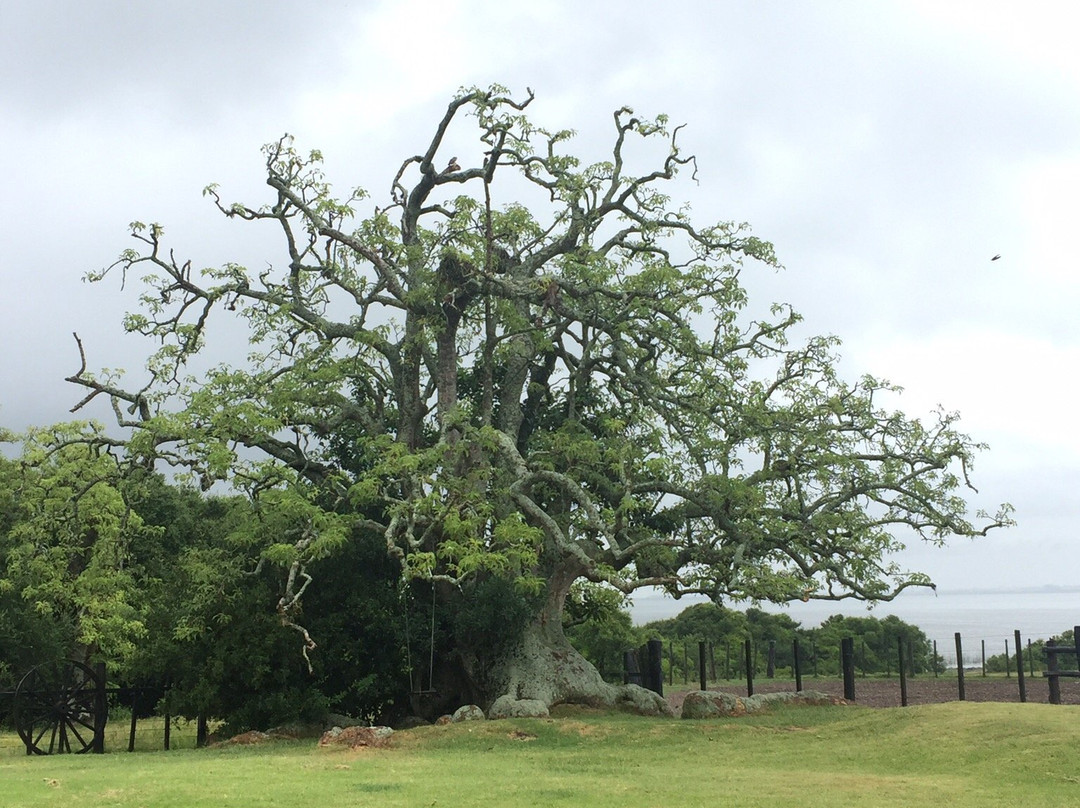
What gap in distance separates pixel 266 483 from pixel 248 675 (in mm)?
3626

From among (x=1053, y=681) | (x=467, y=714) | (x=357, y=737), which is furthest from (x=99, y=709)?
(x=1053, y=681)

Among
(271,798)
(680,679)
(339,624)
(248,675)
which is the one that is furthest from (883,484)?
(680,679)

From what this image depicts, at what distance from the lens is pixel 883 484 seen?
2172cm

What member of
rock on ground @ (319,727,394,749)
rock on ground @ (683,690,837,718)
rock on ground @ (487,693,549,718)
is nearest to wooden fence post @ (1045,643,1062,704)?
rock on ground @ (683,690,837,718)

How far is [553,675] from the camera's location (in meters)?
21.6

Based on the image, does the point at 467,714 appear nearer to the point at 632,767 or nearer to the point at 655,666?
the point at 632,767

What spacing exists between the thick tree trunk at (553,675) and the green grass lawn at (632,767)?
1.71m

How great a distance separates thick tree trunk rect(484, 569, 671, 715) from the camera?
838 inches

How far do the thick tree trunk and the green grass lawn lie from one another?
5.60ft

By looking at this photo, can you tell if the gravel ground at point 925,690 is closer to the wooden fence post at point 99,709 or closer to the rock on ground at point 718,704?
the rock on ground at point 718,704

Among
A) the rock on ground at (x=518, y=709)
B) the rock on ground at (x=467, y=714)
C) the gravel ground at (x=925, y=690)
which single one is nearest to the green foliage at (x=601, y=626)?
the gravel ground at (x=925, y=690)

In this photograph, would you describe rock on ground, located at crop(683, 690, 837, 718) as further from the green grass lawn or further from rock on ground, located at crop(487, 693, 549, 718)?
rock on ground, located at crop(487, 693, 549, 718)

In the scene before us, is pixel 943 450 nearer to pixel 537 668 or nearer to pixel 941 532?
pixel 941 532

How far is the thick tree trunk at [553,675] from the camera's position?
2130 centimetres
